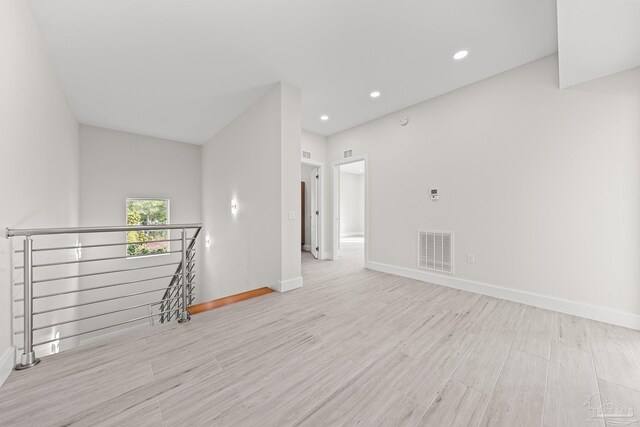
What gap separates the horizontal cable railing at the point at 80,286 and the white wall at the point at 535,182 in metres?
3.46

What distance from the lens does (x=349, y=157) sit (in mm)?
5082

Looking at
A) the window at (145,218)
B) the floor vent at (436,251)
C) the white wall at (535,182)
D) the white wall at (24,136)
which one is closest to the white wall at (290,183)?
the white wall at (535,182)

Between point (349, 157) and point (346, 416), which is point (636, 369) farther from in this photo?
point (349, 157)

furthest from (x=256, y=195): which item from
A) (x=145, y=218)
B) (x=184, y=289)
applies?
(x=145, y=218)

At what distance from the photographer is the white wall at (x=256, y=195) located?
10.9ft

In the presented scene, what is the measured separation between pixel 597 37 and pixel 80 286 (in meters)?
8.46

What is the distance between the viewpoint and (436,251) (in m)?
3.67

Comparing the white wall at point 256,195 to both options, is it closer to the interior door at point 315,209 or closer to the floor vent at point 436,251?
the interior door at point 315,209

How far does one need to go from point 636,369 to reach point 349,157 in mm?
4458

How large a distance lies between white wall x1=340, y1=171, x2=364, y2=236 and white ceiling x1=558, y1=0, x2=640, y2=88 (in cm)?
857

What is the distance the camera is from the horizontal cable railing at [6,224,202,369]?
1.65m

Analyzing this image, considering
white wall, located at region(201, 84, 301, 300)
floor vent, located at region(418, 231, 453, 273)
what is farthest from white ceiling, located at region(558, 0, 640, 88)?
white wall, located at region(201, 84, 301, 300)

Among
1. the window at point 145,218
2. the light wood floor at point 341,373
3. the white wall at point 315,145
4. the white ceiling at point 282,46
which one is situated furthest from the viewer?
the window at point 145,218

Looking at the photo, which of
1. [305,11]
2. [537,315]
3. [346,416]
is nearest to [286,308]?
[346,416]
